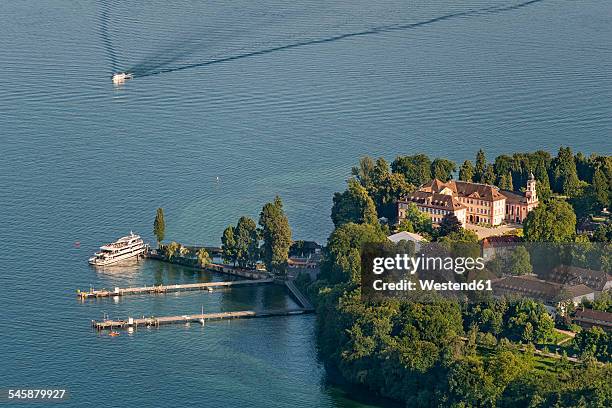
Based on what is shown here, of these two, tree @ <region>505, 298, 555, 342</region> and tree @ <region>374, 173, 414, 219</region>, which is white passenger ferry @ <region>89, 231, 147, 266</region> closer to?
tree @ <region>374, 173, 414, 219</region>

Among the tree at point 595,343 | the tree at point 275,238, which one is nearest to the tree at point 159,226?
the tree at point 275,238

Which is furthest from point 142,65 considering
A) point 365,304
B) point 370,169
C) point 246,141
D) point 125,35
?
point 365,304

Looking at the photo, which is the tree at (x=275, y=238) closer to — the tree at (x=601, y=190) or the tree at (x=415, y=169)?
the tree at (x=415, y=169)

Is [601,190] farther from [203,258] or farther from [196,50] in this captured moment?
[196,50]

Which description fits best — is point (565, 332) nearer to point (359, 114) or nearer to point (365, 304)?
point (365, 304)
